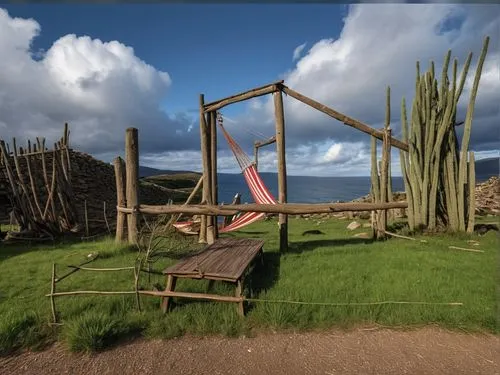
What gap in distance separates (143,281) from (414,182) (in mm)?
5890

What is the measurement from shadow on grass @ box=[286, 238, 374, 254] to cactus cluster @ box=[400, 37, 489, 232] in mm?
1202

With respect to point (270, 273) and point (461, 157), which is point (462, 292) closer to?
point (270, 273)

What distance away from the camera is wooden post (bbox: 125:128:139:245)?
654 cm

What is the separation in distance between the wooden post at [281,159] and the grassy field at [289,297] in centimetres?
43

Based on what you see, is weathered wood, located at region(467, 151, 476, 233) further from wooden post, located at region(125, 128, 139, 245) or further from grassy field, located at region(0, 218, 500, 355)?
wooden post, located at region(125, 128, 139, 245)

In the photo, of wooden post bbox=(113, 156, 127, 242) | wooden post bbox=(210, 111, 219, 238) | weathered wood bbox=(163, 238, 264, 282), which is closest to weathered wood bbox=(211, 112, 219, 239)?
wooden post bbox=(210, 111, 219, 238)

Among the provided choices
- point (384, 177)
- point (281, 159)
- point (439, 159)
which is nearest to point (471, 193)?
point (439, 159)

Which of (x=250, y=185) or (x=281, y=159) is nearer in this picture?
(x=281, y=159)

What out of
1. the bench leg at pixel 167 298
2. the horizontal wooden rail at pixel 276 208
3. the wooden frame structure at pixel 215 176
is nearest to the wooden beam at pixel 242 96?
the wooden frame structure at pixel 215 176

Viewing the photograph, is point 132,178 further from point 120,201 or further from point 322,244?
point 322,244

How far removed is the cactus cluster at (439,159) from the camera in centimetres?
630

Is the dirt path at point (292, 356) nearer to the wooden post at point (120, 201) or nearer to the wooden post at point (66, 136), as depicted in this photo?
the wooden post at point (120, 201)

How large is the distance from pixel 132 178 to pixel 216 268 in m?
3.56

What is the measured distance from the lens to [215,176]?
7047mm
